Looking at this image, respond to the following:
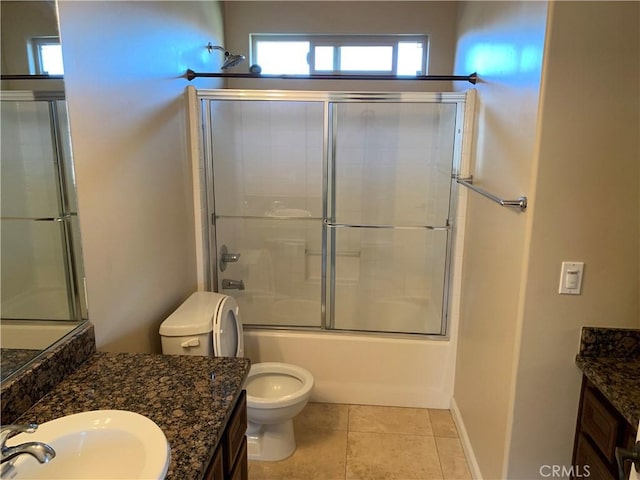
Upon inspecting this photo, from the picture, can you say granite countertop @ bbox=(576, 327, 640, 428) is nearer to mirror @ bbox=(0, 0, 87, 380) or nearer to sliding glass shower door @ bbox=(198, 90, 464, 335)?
sliding glass shower door @ bbox=(198, 90, 464, 335)

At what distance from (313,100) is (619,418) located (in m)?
2.05

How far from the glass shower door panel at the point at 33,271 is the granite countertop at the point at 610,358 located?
5.75 ft

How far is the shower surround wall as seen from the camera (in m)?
2.73

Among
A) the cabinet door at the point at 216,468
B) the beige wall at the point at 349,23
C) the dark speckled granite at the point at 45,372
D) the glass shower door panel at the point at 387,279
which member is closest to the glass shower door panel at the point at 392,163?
the glass shower door panel at the point at 387,279

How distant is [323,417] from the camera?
2.66 meters

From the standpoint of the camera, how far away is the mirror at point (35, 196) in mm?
1257

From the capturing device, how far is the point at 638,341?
62.8 inches

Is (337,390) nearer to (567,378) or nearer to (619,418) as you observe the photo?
(567,378)

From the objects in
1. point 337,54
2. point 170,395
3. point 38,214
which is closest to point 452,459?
point 170,395

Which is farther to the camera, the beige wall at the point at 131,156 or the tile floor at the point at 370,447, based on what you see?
the tile floor at the point at 370,447

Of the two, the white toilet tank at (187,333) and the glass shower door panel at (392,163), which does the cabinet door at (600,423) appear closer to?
the glass shower door panel at (392,163)

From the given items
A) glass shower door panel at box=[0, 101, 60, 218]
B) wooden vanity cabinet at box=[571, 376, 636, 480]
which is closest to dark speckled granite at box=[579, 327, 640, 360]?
wooden vanity cabinet at box=[571, 376, 636, 480]

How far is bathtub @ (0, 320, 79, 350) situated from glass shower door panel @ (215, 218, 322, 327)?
144cm

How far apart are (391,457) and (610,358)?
1.19 m
